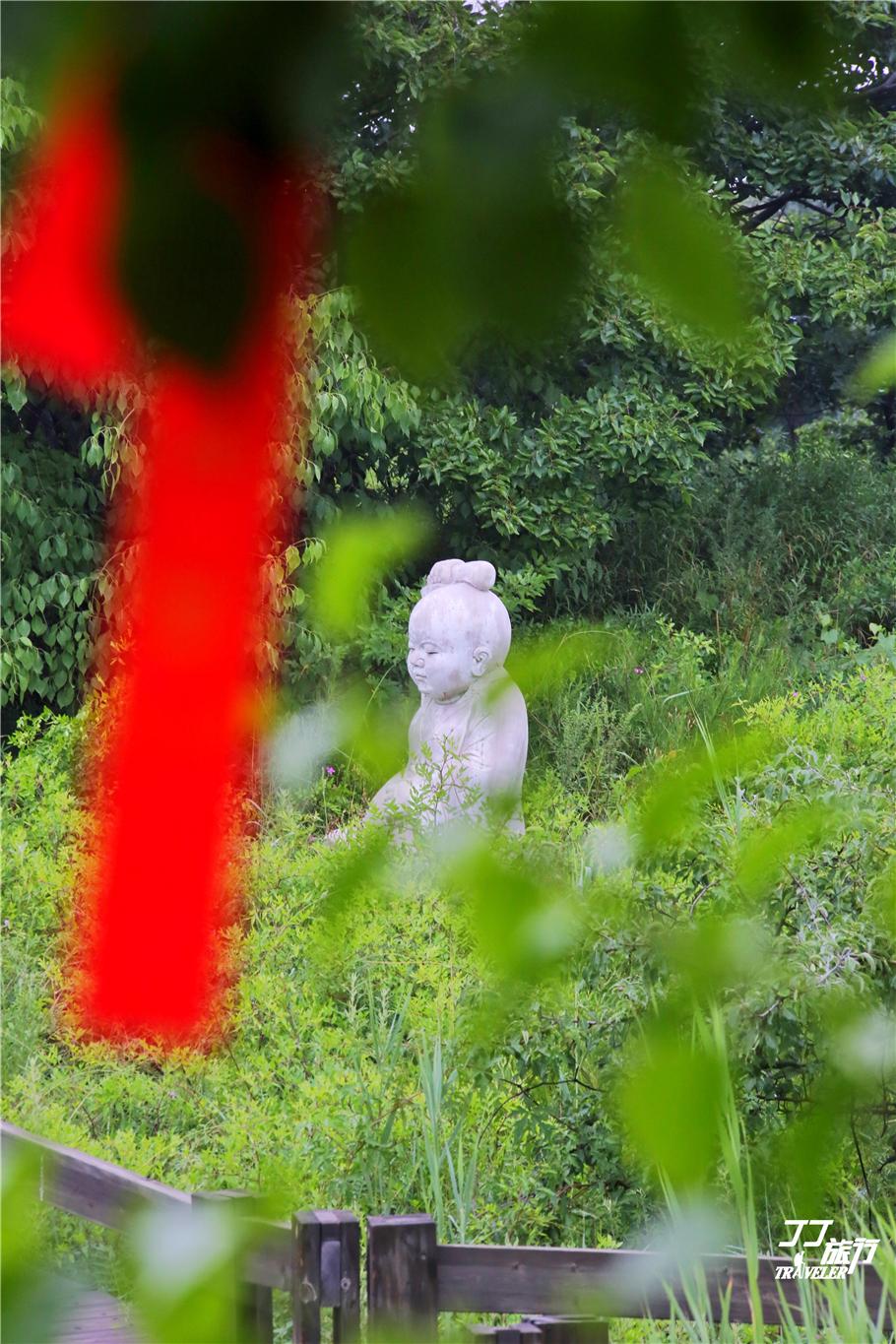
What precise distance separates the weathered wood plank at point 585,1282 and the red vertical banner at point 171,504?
114 centimetres

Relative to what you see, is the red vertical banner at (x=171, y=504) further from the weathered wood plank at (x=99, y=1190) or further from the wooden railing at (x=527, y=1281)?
the wooden railing at (x=527, y=1281)

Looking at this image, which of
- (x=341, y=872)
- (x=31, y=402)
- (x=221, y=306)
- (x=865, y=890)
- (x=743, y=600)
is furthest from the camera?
(x=743, y=600)

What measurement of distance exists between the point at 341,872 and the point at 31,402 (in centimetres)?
273

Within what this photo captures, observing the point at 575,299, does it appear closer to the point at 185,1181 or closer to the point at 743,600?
the point at 185,1181

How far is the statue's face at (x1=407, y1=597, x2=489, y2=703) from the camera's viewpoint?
4.78 m

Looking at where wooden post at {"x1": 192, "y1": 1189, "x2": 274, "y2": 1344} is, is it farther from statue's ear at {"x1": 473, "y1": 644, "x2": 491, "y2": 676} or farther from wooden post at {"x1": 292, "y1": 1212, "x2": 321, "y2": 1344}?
statue's ear at {"x1": 473, "y1": 644, "x2": 491, "y2": 676}

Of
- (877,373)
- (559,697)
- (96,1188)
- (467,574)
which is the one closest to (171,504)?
(877,373)

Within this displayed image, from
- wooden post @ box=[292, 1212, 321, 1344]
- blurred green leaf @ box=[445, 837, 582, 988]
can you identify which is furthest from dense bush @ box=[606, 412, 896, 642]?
blurred green leaf @ box=[445, 837, 582, 988]

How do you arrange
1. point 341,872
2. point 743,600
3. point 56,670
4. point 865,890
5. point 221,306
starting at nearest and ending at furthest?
point 221,306, point 341,872, point 865,890, point 56,670, point 743,600

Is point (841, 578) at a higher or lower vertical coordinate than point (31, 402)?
higher

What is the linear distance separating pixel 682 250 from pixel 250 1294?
117 cm

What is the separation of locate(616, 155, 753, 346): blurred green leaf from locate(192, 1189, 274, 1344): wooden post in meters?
0.90

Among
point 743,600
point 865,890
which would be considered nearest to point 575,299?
point 865,890

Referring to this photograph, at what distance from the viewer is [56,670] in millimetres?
5699
